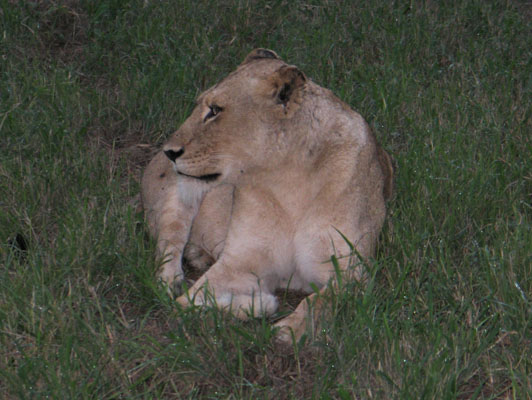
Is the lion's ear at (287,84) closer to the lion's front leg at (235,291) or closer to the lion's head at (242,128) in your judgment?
the lion's head at (242,128)

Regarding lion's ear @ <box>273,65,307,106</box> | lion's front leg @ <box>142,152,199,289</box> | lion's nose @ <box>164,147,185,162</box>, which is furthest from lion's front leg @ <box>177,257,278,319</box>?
lion's ear @ <box>273,65,307,106</box>

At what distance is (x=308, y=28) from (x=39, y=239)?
277 centimetres

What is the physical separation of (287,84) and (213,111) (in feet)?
0.99

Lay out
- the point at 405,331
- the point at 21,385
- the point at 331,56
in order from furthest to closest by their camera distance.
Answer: the point at 331,56
the point at 405,331
the point at 21,385

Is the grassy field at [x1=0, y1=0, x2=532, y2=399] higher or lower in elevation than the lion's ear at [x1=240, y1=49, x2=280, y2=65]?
lower

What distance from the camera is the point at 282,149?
3.06m

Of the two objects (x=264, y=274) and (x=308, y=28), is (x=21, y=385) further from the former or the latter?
(x=308, y=28)

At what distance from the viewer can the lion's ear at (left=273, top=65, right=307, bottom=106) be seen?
306 centimetres

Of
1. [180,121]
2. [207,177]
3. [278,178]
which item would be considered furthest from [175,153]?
[180,121]

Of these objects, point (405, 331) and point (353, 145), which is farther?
point (353, 145)

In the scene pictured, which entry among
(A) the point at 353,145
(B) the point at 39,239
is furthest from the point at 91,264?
(A) the point at 353,145

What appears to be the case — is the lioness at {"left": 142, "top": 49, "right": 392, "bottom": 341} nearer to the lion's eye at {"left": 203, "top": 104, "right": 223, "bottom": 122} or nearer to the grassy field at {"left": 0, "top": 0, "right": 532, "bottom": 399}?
the lion's eye at {"left": 203, "top": 104, "right": 223, "bottom": 122}

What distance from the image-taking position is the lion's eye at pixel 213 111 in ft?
10.2

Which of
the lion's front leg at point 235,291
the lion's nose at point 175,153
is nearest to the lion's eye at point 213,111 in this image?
the lion's nose at point 175,153
